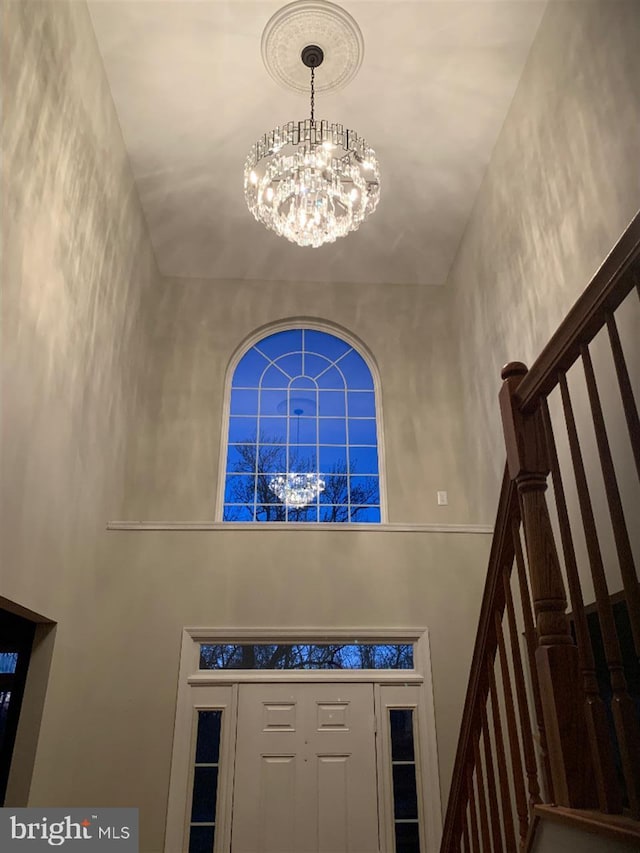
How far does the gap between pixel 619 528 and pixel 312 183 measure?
3112 millimetres

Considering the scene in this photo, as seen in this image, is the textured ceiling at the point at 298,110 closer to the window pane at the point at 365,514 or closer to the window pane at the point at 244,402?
the window pane at the point at 244,402

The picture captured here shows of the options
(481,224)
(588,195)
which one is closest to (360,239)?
(481,224)

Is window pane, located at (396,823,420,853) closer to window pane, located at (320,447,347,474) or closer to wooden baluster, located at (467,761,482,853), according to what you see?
wooden baluster, located at (467,761,482,853)

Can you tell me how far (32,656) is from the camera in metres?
4.14

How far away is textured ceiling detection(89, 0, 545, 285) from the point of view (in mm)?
4441

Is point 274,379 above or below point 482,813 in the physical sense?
above

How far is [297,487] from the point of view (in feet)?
19.6

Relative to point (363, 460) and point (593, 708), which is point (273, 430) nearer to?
Answer: point (363, 460)

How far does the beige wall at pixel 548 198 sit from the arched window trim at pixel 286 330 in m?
0.82

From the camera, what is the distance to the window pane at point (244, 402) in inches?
249

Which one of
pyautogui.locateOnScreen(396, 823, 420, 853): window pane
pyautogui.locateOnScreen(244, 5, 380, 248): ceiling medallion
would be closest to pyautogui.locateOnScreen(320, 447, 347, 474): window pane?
pyautogui.locateOnScreen(244, 5, 380, 248): ceiling medallion

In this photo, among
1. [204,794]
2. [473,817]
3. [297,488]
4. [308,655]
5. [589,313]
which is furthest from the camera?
[297,488]

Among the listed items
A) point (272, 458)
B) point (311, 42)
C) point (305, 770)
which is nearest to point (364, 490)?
point (272, 458)

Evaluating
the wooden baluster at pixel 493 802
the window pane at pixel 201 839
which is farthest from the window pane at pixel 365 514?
the wooden baluster at pixel 493 802
